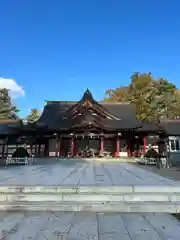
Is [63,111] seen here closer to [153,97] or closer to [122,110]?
[122,110]

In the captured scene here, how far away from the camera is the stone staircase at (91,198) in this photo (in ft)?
14.5

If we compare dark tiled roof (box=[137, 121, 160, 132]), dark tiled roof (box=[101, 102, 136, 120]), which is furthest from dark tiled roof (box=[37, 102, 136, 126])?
dark tiled roof (box=[137, 121, 160, 132])

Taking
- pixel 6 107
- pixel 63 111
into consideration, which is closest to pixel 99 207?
pixel 63 111

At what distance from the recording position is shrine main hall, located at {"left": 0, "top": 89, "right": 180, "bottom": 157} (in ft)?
72.8

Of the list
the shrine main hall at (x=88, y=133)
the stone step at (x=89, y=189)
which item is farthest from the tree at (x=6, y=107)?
the stone step at (x=89, y=189)

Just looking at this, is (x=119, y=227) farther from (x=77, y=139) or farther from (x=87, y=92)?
(x=87, y=92)

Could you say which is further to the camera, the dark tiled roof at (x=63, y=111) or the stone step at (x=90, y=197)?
the dark tiled roof at (x=63, y=111)

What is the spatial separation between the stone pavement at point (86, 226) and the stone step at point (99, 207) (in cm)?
18

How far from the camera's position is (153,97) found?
124 feet

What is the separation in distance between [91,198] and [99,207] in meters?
0.31

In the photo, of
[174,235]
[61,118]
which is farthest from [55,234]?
[61,118]

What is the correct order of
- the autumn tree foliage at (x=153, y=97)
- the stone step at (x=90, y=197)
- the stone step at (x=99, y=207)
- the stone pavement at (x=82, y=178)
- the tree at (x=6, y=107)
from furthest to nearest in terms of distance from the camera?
1. the tree at (x=6, y=107)
2. the autumn tree foliage at (x=153, y=97)
3. the stone pavement at (x=82, y=178)
4. the stone step at (x=90, y=197)
5. the stone step at (x=99, y=207)

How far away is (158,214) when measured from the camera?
166 inches

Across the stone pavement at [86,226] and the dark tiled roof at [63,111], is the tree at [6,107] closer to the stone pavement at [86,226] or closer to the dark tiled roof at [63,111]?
the dark tiled roof at [63,111]
